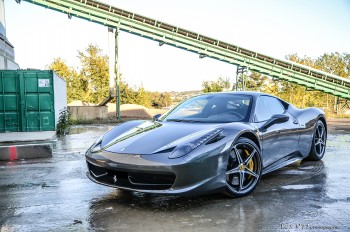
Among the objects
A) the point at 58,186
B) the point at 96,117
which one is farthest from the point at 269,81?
the point at 58,186

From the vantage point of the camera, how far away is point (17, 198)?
3.54 meters

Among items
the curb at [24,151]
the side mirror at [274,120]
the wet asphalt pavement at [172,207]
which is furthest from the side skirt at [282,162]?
the curb at [24,151]

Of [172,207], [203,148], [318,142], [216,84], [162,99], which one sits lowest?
[172,207]

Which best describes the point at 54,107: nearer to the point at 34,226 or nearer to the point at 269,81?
the point at 34,226

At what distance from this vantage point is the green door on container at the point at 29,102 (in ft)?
37.9

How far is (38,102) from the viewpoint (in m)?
11.8

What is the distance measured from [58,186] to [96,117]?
61.0 ft

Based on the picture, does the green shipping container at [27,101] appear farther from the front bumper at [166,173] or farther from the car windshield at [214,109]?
the front bumper at [166,173]

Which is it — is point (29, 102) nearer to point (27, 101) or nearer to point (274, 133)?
point (27, 101)

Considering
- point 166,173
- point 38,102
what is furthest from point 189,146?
point 38,102

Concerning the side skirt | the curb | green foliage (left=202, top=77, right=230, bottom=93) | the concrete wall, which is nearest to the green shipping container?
the curb

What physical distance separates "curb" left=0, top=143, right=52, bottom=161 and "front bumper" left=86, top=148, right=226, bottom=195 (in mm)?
3748

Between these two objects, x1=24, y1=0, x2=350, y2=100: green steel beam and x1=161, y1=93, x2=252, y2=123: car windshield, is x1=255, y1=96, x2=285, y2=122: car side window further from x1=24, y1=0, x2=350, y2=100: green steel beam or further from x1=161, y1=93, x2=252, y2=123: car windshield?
x1=24, y1=0, x2=350, y2=100: green steel beam

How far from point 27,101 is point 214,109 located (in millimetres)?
9672
